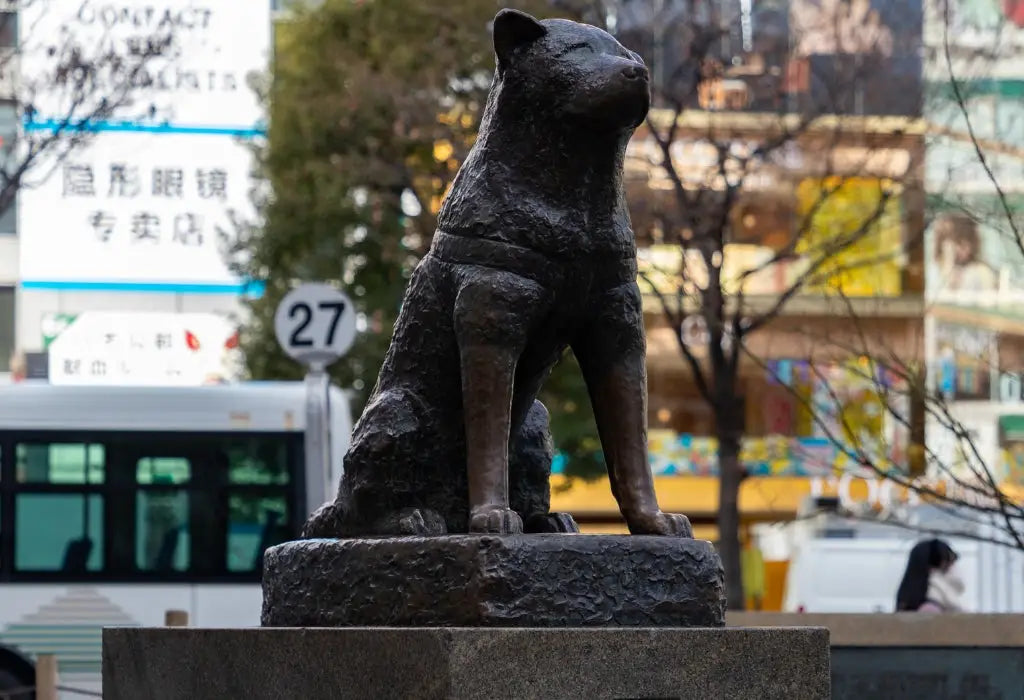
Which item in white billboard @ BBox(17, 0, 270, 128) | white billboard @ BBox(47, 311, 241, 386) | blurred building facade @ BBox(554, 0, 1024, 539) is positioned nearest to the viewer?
white billboard @ BBox(17, 0, 270, 128)

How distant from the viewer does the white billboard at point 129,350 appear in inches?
939

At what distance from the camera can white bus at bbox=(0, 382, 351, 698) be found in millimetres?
15703

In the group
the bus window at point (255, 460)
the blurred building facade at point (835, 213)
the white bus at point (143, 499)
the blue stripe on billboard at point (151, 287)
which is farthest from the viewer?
the blue stripe on billboard at point (151, 287)

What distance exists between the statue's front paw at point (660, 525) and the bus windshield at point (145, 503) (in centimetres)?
1096

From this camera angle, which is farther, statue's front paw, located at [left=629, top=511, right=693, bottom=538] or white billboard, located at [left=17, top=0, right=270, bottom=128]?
white billboard, located at [left=17, top=0, right=270, bottom=128]

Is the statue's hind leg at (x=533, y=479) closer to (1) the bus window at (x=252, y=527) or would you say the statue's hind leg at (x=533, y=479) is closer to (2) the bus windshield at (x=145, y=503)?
(2) the bus windshield at (x=145, y=503)

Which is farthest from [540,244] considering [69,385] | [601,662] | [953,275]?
[953,275]

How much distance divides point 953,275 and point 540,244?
23874 millimetres

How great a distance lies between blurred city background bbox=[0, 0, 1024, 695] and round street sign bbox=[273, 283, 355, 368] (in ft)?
6.72

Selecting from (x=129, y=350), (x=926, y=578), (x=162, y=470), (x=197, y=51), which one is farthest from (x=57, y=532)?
(x=129, y=350)

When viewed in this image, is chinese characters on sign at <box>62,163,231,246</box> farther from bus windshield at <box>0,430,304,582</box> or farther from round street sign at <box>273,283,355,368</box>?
round street sign at <box>273,283,355,368</box>

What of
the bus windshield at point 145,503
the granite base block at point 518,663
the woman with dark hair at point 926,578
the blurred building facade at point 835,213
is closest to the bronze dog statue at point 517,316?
the granite base block at point 518,663

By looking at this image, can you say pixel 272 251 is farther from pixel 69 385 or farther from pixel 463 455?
pixel 463 455

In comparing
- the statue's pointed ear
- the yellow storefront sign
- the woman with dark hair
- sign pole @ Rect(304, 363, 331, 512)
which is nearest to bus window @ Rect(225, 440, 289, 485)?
sign pole @ Rect(304, 363, 331, 512)
